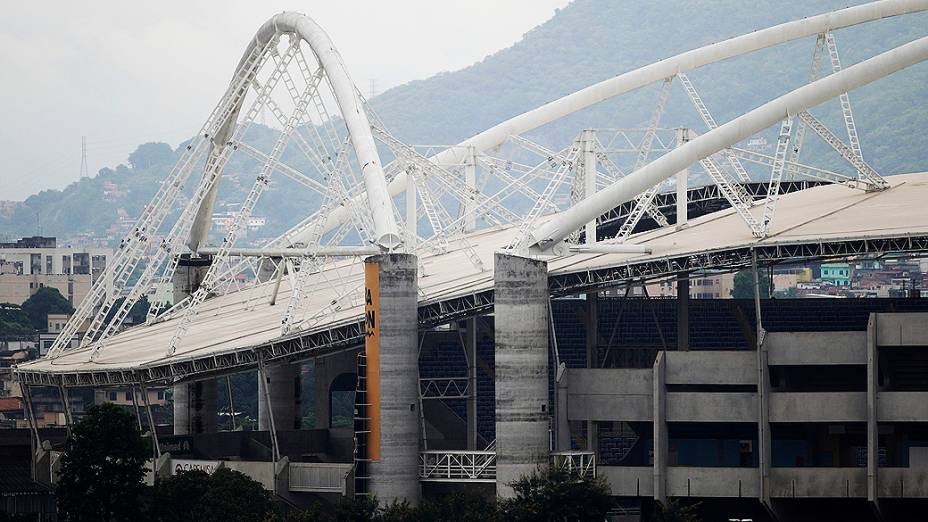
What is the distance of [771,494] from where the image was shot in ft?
336

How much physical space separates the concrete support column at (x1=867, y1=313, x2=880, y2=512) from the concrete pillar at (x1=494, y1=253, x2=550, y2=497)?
17.0 m

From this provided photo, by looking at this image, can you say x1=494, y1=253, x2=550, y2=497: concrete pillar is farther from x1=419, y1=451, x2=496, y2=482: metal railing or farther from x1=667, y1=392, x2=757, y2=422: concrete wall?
x1=667, y1=392, x2=757, y2=422: concrete wall

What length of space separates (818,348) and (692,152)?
41.5ft

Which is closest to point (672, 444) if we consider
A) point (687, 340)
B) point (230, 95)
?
point (687, 340)

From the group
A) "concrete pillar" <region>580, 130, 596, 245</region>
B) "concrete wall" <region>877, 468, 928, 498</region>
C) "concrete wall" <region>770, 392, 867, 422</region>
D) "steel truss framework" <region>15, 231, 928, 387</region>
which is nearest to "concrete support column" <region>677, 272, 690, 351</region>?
"concrete pillar" <region>580, 130, 596, 245</region>

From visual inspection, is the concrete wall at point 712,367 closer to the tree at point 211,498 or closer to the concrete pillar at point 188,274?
the tree at point 211,498

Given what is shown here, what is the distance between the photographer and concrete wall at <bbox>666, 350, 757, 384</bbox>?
342 feet

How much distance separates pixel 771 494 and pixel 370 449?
2170 centimetres

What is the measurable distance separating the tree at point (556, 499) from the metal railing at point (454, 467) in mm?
4885

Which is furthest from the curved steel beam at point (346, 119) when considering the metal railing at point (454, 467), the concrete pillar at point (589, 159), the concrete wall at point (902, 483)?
the concrete wall at point (902, 483)

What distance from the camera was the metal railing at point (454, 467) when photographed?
342 feet

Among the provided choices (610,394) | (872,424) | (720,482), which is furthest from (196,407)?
(872,424)

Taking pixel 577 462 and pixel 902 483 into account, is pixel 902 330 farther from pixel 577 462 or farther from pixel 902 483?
pixel 577 462

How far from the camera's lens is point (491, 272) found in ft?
380
